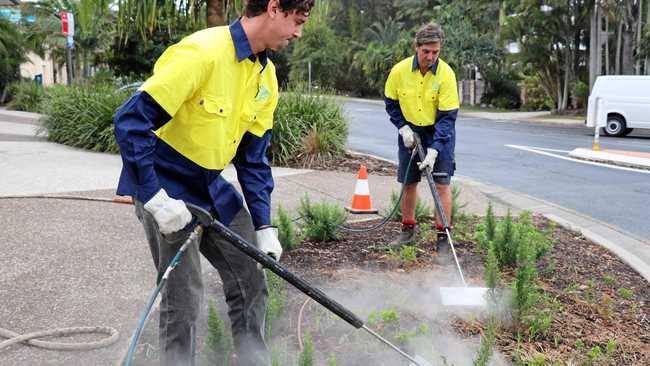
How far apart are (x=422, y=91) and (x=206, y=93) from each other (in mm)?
2934

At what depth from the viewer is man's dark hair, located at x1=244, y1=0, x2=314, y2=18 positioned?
2.31 meters

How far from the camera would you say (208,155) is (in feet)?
7.88

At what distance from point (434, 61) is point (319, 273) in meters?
1.77

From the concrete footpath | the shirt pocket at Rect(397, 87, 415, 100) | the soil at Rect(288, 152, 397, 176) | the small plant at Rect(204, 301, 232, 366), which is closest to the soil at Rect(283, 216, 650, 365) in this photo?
the concrete footpath

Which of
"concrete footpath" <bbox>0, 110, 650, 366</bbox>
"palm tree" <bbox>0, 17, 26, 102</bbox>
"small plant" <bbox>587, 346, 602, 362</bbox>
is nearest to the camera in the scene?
"small plant" <bbox>587, 346, 602, 362</bbox>

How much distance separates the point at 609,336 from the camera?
3.40 m

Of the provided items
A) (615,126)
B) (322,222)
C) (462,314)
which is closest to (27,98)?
(615,126)

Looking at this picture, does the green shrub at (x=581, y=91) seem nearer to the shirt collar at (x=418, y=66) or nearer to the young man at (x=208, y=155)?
the shirt collar at (x=418, y=66)

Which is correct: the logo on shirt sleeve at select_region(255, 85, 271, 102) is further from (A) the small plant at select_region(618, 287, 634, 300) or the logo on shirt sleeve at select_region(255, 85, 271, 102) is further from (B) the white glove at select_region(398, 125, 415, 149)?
(A) the small plant at select_region(618, 287, 634, 300)

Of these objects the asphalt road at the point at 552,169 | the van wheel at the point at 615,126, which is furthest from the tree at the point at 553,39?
the asphalt road at the point at 552,169

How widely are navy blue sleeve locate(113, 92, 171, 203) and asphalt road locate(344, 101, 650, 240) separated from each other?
5261 mm

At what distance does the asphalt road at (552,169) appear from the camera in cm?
753

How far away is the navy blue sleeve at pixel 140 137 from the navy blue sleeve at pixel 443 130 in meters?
2.91

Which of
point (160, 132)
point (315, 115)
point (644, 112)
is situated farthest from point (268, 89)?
point (644, 112)
